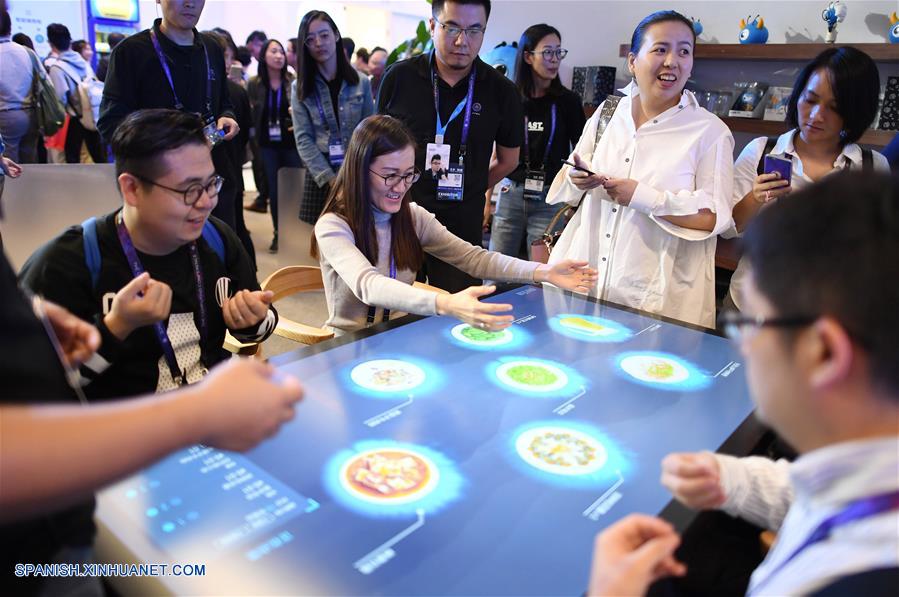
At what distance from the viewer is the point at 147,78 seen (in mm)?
2605

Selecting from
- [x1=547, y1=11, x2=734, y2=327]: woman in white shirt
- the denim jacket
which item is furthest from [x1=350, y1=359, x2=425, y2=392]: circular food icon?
the denim jacket

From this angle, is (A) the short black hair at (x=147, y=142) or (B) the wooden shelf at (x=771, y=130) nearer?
(A) the short black hair at (x=147, y=142)

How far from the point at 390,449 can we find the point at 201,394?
1.81 feet

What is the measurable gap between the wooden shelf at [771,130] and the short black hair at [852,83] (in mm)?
1551

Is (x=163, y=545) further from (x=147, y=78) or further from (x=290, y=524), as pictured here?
(x=147, y=78)

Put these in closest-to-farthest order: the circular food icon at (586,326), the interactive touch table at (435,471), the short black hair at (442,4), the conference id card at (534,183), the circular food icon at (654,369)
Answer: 1. the interactive touch table at (435,471)
2. the circular food icon at (654,369)
3. the circular food icon at (586,326)
4. the short black hair at (442,4)
5. the conference id card at (534,183)

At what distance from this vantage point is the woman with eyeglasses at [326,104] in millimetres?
3352

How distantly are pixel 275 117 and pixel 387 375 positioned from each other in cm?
376

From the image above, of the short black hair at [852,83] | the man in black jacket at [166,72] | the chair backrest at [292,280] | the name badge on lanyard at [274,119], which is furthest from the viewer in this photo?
the name badge on lanyard at [274,119]

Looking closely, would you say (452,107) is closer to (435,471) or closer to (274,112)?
(435,471)

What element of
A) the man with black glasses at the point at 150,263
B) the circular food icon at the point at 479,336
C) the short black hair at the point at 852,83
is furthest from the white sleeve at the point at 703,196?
the man with black glasses at the point at 150,263

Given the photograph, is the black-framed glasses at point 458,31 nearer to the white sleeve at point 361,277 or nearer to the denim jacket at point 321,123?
the white sleeve at point 361,277

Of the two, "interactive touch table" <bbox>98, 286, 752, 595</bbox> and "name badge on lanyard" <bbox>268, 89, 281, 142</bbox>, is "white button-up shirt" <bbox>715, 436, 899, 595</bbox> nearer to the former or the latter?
"interactive touch table" <bbox>98, 286, 752, 595</bbox>

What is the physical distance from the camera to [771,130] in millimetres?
3615
